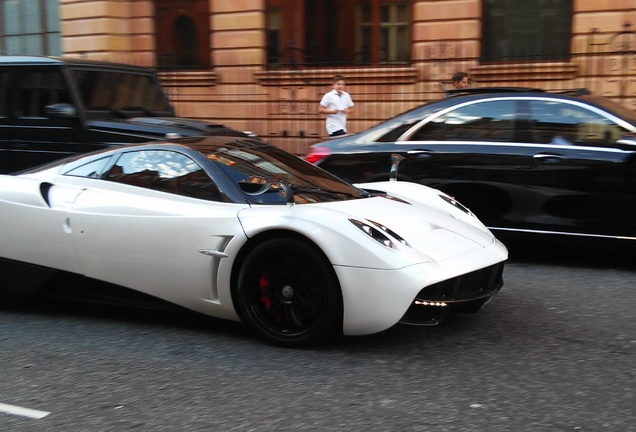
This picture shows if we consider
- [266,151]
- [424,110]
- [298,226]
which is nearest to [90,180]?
[266,151]

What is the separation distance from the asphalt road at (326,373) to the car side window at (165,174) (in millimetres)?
881

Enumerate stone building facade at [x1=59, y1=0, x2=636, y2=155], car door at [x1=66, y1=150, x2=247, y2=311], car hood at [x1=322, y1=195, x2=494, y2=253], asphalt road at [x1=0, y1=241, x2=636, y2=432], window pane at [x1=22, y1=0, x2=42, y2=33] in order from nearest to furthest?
asphalt road at [x1=0, y1=241, x2=636, y2=432] → car hood at [x1=322, y1=195, x2=494, y2=253] → car door at [x1=66, y1=150, x2=247, y2=311] → stone building facade at [x1=59, y1=0, x2=636, y2=155] → window pane at [x1=22, y1=0, x2=42, y2=33]

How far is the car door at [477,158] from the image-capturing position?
650 centimetres

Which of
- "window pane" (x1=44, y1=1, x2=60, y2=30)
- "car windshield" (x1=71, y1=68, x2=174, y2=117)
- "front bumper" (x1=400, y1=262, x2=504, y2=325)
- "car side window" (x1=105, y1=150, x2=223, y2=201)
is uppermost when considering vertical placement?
"window pane" (x1=44, y1=1, x2=60, y2=30)

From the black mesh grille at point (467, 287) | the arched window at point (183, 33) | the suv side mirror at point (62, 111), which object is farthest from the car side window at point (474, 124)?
the arched window at point (183, 33)

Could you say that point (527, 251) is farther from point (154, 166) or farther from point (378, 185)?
point (154, 166)

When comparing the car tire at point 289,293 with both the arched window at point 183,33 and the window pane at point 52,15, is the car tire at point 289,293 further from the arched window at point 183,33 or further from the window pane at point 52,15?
the window pane at point 52,15

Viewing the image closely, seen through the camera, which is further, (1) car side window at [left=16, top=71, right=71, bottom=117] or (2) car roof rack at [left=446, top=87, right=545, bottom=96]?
(1) car side window at [left=16, top=71, right=71, bottom=117]

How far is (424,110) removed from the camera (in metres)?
7.03

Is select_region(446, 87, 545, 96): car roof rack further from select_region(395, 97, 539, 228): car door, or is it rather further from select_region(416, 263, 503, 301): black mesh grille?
select_region(416, 263, 503, 301): black mesh grille

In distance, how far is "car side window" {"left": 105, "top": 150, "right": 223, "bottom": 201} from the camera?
15.1ft

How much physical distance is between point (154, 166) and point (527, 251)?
12.9ft

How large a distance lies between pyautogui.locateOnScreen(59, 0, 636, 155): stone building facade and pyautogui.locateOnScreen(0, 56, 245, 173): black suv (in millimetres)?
5931

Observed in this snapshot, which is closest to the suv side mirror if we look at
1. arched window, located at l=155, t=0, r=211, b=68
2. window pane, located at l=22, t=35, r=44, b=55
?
arched window, located at l=155, t=0, r=211, b=68
